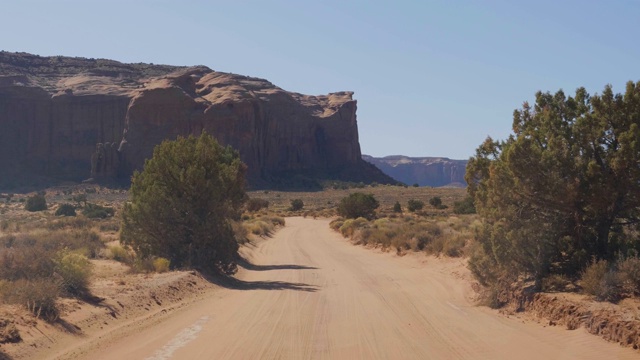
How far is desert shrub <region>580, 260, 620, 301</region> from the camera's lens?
13.6 metres

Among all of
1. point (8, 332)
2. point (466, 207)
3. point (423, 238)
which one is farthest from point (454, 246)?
point (466, 207)

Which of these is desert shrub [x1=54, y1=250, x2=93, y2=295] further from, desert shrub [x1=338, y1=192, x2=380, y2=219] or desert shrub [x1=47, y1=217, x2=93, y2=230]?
desert shrub [x1=338, y1=192, x2=380, y2=219]

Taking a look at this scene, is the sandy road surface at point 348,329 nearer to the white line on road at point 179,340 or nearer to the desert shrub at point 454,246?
the white line on road at point 179,340

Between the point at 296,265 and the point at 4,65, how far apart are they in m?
131

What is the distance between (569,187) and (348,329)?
19.4 feet

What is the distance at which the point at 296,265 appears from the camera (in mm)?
30969

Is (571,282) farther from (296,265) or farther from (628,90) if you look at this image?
(296,265)

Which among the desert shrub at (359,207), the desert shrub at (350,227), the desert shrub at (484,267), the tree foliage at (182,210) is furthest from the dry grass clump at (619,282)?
the desert shrub at (359,207)

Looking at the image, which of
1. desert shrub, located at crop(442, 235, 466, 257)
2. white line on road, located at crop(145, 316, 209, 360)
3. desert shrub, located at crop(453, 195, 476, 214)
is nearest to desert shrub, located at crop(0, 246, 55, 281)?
white line on road, located at crop(145, 316, 209, 360)

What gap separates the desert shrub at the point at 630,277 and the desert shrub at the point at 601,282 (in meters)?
0.11

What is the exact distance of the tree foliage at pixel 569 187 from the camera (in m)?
15.3

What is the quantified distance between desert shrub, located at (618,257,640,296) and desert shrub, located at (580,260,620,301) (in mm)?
111

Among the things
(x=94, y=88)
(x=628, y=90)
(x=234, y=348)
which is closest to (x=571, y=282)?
(x=628, y=90)

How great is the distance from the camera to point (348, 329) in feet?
46.1
